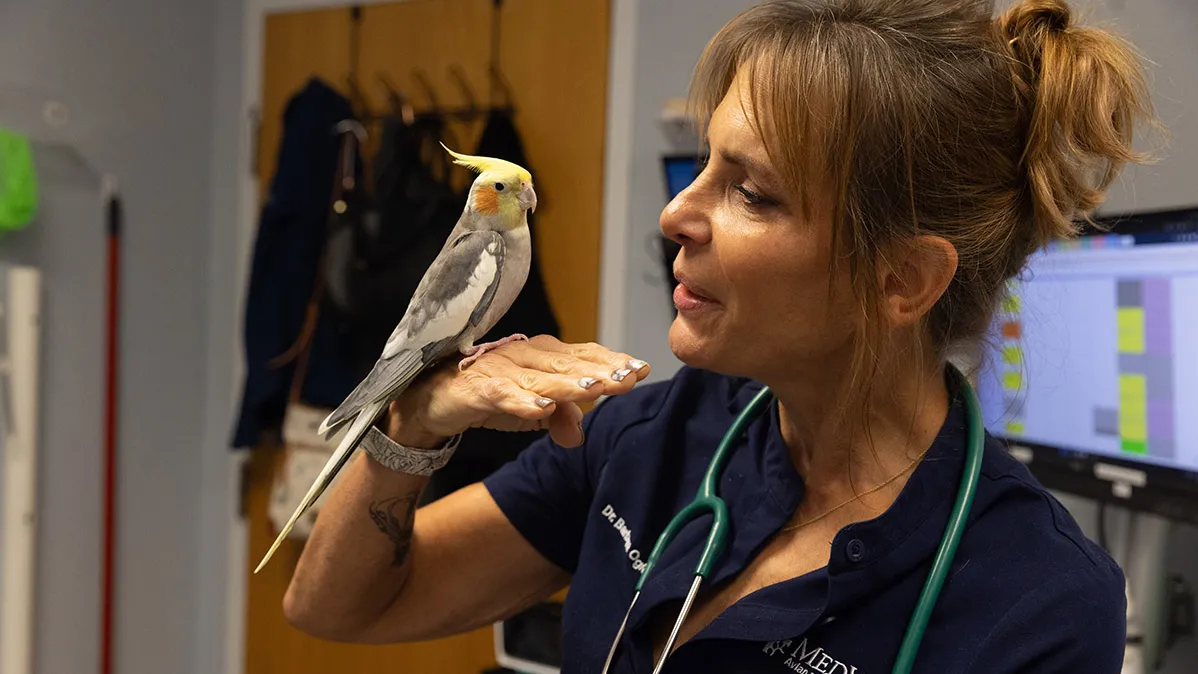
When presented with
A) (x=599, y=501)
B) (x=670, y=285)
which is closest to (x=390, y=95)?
(x=670, y=285)

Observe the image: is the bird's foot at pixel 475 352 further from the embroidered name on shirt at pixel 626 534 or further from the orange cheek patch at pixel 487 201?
the embroidered name on shirt at pixel 626 534

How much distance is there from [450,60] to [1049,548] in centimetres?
186

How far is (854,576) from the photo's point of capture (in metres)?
0.76

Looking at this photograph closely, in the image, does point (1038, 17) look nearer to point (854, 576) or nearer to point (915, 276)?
point (915, 276)

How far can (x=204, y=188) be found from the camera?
8.40 feet

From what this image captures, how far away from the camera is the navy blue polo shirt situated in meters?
0.72

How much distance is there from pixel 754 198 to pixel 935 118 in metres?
0.15

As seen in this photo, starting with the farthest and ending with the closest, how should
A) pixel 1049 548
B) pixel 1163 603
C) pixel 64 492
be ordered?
pixel 64 492 < pixel 1163 603 < pixel 1049 548

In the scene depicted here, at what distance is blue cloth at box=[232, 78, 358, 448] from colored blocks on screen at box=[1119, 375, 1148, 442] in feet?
5.21

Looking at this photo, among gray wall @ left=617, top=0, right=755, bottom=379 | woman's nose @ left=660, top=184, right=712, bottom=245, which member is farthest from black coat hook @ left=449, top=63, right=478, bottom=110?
woman's nose @ left=660, top=184, right=712, bottom=245

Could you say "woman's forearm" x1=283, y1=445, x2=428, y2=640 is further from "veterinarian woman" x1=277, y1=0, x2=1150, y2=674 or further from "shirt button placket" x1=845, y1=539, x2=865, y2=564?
"shirt button placket" x1=845, y1=539, x2=865, y2=564

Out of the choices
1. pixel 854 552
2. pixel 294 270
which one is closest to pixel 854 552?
pixel 854 552

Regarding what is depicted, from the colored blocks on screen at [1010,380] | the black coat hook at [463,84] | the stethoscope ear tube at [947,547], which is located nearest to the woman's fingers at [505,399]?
the stethoscope ear tube at [947,547]

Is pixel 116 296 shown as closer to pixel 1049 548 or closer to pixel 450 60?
pixel 450 60
